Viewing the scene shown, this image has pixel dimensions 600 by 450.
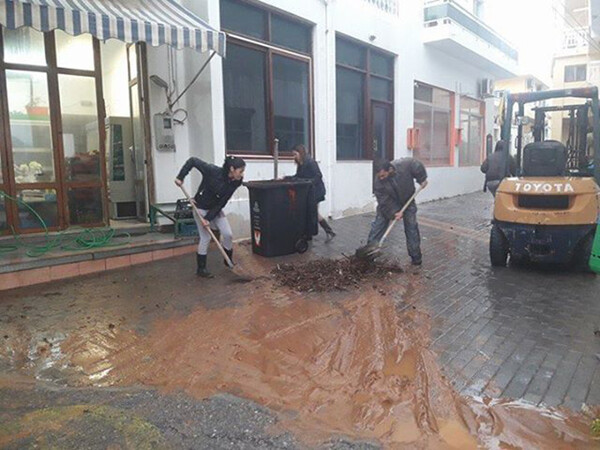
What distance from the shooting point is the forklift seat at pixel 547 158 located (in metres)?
6.19

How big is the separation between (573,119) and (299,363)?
5965 millimetres

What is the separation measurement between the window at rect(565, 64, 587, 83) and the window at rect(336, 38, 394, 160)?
79.2ft

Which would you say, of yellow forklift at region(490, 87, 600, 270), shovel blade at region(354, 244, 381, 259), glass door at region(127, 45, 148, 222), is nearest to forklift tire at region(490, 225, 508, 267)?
yellow forklift at region(490, 87, 600, 270)

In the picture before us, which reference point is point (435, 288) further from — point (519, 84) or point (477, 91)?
point (519, 84)

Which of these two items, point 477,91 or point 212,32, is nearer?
point 212,32

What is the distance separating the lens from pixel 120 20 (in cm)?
572

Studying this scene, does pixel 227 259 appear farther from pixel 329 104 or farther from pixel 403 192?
pixel 329 104

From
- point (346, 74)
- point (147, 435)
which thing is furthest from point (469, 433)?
point (346, 74)

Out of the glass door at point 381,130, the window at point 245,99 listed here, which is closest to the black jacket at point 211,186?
the window at point 245,99

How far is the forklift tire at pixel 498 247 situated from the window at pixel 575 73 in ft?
97.2

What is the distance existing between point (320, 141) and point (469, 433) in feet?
26.3

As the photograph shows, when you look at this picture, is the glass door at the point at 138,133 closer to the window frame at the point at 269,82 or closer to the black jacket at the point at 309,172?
the window frame at the point at 269,82

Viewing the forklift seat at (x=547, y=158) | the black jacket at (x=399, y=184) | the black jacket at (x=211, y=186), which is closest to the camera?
the black jacket at (x=211, y=186)

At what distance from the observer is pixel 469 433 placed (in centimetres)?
265
